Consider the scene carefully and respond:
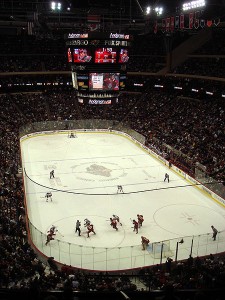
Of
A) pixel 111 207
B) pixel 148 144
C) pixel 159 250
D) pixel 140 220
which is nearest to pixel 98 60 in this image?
pixel 148 144

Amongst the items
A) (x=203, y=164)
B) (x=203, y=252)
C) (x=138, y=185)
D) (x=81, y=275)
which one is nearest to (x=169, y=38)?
(x=203, y=164)

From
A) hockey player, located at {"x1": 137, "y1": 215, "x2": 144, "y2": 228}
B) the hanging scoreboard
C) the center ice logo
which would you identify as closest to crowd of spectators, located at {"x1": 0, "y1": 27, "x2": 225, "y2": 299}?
hockey player, located at {"x1": 137, "y1": 215, "x2": 144, "y2": 228}

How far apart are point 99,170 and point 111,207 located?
8034 mm

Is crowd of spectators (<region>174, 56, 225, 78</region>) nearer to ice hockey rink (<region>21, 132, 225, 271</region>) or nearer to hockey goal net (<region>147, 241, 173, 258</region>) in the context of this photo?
ice hockey rink (<region>21, 132, 225, 271</region>)

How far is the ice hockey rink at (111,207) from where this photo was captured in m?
15.7

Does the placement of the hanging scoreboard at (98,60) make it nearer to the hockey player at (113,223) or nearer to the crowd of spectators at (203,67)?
the hockey player at (113,223)

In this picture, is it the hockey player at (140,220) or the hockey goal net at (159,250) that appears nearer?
the hockey goal net at (159,250)

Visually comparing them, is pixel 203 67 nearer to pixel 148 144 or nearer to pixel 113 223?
pixel 148 144

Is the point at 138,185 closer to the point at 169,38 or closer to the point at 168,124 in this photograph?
the point at 168,124

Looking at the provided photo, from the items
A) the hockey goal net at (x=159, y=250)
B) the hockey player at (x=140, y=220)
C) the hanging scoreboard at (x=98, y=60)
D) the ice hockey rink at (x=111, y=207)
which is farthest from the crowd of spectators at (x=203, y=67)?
the hockey goal net at (x=159, y=250)

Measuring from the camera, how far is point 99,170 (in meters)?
30.3

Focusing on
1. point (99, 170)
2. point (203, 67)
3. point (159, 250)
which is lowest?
point (99, 170)

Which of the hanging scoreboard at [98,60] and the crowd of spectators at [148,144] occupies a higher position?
the hanging scoreboard at [98,60]

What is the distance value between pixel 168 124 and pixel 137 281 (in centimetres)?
2989
